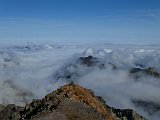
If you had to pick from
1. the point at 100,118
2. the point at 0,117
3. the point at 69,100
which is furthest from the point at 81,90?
the point at 0,117

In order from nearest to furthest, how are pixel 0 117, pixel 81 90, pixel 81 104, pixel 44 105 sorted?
pixel 81 104
pixel 44 105
pixel 81 90
pixel 0 117

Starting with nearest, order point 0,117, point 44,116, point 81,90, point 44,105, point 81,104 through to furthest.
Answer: point 44,116 < point 81,104 < point 44,105 < point 81,90 < point 0,117

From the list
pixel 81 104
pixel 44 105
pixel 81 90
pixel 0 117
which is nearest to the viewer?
pixel 81 104

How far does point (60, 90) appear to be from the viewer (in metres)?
87.4

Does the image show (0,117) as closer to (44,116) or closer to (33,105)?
(33,105)

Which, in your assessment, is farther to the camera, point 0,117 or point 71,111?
point 0,117

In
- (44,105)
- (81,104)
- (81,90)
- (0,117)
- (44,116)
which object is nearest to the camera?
(44,116)

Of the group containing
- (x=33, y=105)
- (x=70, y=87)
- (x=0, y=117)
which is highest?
(x=70, y=87)

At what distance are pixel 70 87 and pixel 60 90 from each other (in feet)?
9.16

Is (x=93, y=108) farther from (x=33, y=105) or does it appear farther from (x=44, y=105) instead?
(x=33, y=105)

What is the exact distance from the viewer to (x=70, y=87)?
8631cm

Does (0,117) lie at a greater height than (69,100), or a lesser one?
lesser

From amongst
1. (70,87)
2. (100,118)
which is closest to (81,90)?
(70,87)

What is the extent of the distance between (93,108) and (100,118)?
15.4 ft
